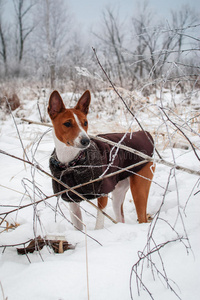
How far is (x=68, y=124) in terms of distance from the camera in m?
1.87

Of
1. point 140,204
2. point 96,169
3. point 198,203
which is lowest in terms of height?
point 140,204

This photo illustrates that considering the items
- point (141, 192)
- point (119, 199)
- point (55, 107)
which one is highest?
point (55, 107)

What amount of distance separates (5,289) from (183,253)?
2.70ft

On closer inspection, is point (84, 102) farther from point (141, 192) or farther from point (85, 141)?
point (141, 192)

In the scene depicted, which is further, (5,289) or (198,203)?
(198,203)

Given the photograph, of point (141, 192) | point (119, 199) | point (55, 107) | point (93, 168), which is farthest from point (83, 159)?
point (119, 199)

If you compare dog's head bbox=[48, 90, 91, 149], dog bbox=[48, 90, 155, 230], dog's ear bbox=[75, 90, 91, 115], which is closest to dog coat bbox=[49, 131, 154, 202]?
dog bbox=[48, 90, 155, 230]

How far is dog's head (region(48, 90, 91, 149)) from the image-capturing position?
1.75 m

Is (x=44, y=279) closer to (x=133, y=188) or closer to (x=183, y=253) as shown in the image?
(x=183, y=253)

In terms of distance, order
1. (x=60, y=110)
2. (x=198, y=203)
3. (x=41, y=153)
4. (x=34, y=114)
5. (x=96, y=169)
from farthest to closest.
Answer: (x=34, y=114)
(x=41, y=153)
(x=60, y=110)
(x=96, y=169)
(x=198, y=203)

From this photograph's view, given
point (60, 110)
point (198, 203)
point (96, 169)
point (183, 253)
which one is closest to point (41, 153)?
point (60, 110)

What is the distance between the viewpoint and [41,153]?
3.75 meters

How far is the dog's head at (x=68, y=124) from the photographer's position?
1.75 metres

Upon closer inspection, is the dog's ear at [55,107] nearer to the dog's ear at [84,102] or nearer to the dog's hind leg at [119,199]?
the dog's ear at [84,102]
